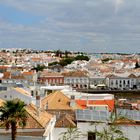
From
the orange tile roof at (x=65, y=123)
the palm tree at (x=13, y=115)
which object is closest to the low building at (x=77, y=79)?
the orange tile roof at (x=65, y=123)

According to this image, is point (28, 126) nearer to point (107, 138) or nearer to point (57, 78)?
point (107, 138)

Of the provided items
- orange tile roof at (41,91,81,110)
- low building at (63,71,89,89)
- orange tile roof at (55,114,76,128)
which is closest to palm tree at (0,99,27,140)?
orange tile roof at (55,114,76,128)

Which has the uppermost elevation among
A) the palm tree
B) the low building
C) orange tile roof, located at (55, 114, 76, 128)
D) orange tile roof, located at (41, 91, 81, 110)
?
the palm tree

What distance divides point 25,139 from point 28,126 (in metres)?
0.65

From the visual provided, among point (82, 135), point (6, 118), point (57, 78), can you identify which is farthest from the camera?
point (57, 78)

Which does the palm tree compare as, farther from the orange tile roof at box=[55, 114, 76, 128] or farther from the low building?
the low building

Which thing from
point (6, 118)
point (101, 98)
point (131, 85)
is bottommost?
point (131, 85)

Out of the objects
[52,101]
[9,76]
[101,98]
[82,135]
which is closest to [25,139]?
[82,135]

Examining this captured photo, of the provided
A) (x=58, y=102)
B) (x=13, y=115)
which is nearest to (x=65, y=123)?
(x=13, y=115)

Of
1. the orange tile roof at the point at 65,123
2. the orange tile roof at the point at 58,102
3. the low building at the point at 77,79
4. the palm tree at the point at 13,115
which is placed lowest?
the low building at the point at 77,79

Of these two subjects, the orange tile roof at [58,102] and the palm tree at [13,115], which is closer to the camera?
the palm tree at [13,115]

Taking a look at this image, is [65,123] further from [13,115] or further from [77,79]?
[77,79]

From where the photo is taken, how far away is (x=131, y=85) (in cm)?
13212

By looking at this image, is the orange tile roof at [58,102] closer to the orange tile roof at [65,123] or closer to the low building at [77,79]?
the orange tile roof at [65,123]
